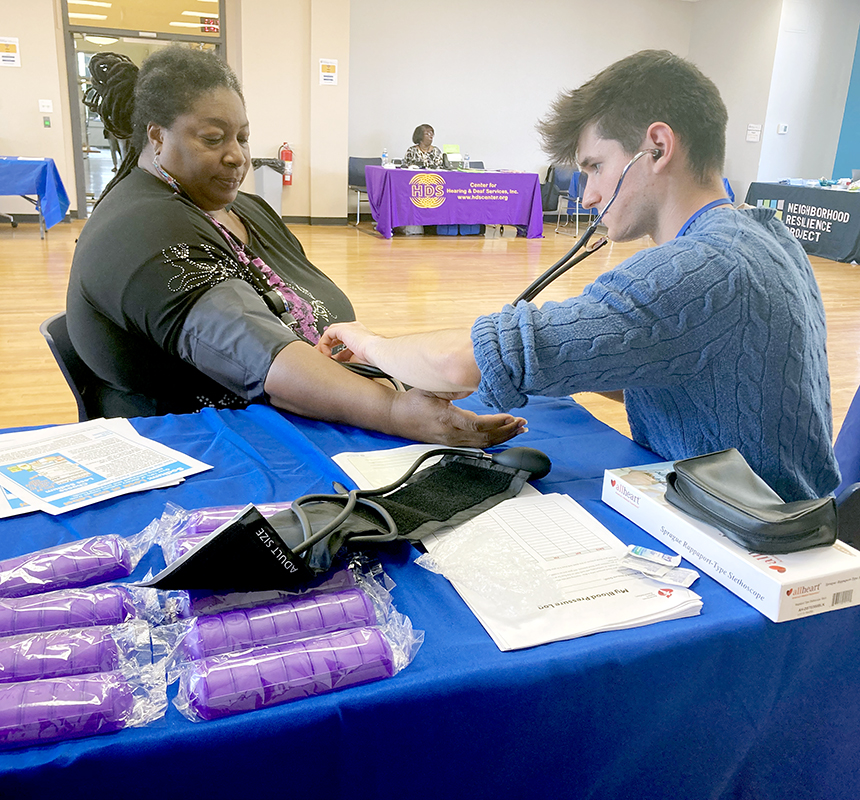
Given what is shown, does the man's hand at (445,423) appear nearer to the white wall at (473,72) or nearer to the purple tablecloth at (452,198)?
the purple tablecloth at (452,198)

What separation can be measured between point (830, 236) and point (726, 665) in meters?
8.00

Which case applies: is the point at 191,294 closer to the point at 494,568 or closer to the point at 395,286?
the point at 494,568

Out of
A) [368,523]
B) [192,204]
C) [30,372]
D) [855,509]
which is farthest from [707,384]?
[30,372]

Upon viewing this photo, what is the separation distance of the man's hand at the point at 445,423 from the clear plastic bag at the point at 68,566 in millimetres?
512

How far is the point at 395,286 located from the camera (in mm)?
5297

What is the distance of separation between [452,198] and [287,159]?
188 cm

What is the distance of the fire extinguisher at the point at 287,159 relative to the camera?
323 inches

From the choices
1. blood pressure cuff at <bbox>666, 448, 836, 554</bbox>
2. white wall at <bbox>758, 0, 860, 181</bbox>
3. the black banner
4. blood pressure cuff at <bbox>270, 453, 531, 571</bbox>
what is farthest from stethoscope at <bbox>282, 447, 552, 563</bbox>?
white wall at <bbox>758, 0, 860, 181</bbox>

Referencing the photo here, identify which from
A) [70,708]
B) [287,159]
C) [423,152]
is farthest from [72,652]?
[287,159]

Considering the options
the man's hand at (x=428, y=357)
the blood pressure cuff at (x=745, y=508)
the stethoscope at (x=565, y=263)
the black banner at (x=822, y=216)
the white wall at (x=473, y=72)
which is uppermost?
the white wall at (x=473, y=72)

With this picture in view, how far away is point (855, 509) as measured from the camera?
112 cm

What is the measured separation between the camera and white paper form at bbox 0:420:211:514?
3.09 feet

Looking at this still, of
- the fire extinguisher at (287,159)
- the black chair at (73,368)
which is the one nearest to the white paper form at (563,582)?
the black chair at (73,368)

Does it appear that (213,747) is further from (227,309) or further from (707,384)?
(227,309)
